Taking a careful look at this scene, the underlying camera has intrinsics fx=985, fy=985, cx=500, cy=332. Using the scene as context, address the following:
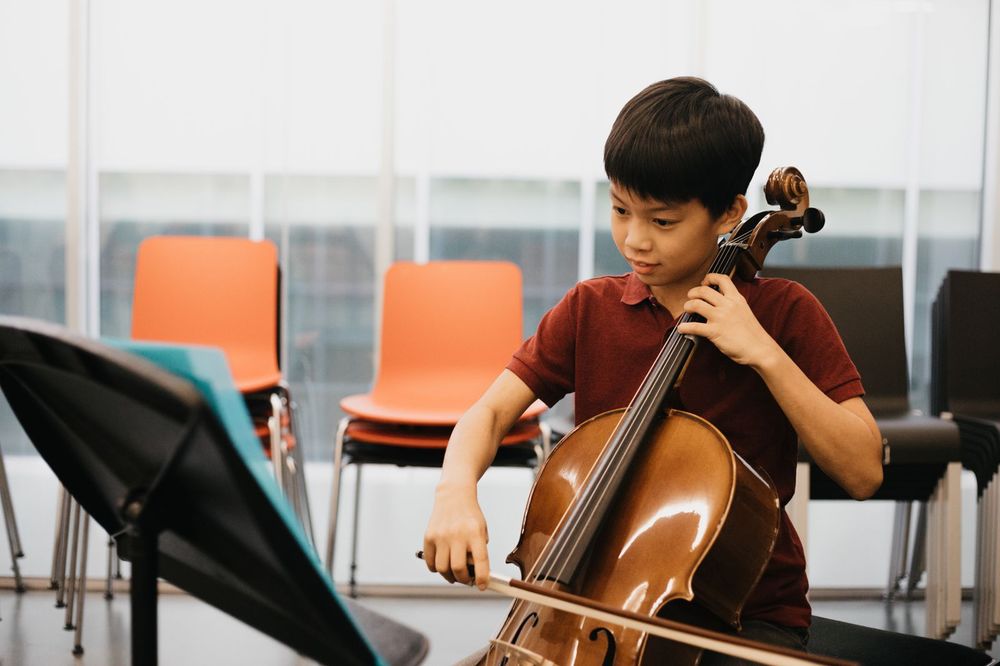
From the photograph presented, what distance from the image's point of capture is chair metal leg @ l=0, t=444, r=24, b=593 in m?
2.63

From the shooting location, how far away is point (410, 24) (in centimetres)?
325

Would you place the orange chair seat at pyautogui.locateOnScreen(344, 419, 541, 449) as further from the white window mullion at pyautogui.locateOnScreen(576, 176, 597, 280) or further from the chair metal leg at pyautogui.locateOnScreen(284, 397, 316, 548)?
the white window mullion at pyautogui.locateOnScreen(576, 176, 597, 280)

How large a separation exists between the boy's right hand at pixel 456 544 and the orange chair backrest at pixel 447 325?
161cm

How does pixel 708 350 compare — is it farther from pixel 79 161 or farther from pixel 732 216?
pixel 79 161

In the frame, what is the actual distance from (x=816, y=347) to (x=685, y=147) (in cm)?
30

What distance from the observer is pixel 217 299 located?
280cm

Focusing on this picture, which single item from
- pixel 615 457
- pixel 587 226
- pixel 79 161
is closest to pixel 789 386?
pixel 615 457

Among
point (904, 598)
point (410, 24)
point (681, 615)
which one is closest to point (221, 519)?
point (681, 615)

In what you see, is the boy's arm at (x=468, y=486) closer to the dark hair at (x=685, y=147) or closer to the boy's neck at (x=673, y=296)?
the boy's neck at (x=673, y=296)

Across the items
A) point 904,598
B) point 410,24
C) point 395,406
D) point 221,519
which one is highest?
point 410,24

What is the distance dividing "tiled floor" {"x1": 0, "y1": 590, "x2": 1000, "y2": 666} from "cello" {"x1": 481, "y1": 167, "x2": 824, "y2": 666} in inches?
50.6

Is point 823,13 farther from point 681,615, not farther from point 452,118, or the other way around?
point 681,615

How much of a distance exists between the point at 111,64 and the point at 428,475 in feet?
5.67

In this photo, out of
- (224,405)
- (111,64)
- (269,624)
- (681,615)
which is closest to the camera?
(224,405)
